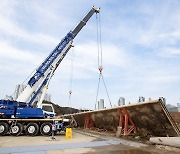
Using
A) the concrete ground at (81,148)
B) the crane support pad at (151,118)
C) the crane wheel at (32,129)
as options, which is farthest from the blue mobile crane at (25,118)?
the crane support pad at (151,118)

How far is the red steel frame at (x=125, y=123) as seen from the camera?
12.8m

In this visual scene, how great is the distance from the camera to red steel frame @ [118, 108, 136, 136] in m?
12.8

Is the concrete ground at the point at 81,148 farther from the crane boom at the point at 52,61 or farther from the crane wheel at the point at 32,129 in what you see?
the crane boom at the point at 52,61

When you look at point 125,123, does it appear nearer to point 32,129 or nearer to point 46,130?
point 46,130

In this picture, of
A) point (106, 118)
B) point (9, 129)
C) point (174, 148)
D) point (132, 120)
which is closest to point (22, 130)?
point (9, 129)

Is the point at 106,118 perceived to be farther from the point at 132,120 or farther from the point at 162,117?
the point at 162,117

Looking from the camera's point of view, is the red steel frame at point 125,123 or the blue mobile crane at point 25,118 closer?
the red steel frame at point 125,123

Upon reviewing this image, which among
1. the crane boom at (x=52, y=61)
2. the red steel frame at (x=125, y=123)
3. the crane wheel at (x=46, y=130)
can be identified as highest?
the crane boom at (x=52, y=61)

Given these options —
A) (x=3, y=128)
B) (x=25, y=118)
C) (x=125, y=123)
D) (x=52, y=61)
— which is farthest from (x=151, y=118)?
(x=52, y=61)

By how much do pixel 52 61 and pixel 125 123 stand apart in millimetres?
9471

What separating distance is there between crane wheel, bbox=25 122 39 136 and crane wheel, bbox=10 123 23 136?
474 millimetres

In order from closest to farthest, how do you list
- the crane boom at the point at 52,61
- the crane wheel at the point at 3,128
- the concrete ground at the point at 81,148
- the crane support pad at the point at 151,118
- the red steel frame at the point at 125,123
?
the concrete ground at the point at 81,148 → the crane support pad at the point at 151,118 → the red steel frame at the point at 125,123 → the crane wheel at the point at 3,128 → the crane boom at the point at 52,61

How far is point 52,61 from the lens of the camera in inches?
739

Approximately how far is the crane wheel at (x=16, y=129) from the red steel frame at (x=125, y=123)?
7.26m
